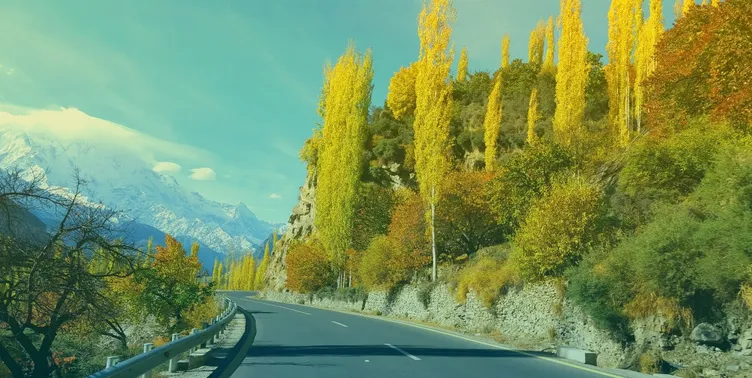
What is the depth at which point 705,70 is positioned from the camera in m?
20.7

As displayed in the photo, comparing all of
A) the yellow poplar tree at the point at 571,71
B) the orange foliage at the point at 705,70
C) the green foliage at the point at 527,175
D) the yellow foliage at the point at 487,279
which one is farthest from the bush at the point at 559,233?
the yellow poplar tree at the point at 571,71

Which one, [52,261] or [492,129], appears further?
[492,129]

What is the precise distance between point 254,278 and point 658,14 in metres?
126

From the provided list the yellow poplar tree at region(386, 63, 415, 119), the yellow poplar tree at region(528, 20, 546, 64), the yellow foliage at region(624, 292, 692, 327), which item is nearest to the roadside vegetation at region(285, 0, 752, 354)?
the yellow foliage at region(624, 292, 692, 327)

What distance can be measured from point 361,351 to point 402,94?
57494mm

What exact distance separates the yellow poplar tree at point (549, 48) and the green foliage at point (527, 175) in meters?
39.5

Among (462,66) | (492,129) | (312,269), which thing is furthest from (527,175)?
(462,66)

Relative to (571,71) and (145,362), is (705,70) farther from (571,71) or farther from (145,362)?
(145,362)

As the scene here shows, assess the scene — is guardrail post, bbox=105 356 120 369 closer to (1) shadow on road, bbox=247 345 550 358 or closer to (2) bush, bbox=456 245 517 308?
(1) shadow on road, bbox=247 345 550 358

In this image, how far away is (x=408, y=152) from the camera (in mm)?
60781

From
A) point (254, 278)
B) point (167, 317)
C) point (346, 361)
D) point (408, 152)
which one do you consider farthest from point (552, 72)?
point (254, 278)

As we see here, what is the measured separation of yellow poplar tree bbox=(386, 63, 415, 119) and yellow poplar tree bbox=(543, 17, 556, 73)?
15.9 metres

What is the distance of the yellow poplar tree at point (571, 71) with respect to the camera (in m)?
38.1

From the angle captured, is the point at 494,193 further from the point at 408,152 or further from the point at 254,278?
the point at 254,278
